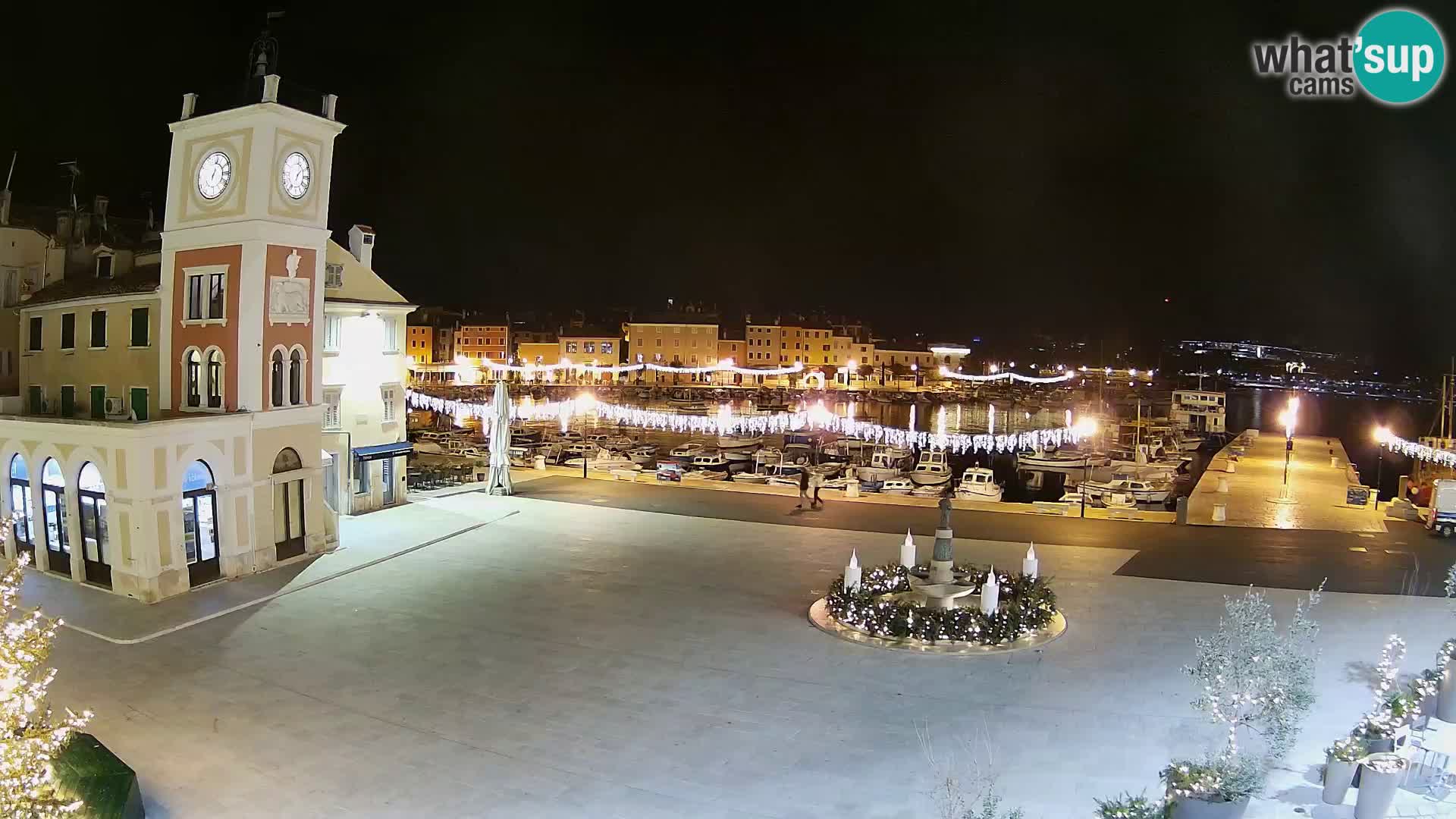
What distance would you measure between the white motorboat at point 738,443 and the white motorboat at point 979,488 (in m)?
18.8

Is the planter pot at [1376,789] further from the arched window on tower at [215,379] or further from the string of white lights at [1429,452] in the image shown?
the string of white lights at [1429,452]

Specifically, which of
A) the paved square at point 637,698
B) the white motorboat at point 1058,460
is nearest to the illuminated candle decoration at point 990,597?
the paved square at point 637,698

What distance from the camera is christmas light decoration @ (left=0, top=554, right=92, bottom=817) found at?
739cm

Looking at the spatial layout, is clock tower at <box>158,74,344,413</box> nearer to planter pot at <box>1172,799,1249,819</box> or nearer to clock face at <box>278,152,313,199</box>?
clock face at <box>278,152,313,199</box>

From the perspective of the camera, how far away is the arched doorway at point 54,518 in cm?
1762

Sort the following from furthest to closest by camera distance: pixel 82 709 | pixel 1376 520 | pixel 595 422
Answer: pixel 595 422 < pixel 1376 520 < pixel 82 709

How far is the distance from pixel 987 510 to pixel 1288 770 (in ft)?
53.5

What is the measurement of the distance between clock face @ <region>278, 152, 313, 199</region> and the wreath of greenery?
43.6 feet

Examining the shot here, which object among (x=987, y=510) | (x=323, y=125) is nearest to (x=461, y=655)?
(x=323, y=125)

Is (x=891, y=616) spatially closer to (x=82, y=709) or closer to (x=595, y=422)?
(x=82, y=709)

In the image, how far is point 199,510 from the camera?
17.4 metres

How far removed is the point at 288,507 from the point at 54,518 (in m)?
4.08

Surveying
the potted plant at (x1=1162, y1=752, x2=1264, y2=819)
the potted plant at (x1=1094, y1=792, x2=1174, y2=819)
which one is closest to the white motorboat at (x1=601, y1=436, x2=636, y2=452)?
the potted plant at (x1=1094, y1=792, x2=1174, y2=819)

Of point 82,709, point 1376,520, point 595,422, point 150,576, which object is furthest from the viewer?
point 595,422
